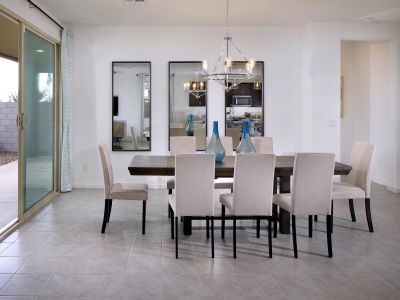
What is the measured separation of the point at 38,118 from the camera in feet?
18.2

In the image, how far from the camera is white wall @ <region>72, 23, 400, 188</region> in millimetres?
6730

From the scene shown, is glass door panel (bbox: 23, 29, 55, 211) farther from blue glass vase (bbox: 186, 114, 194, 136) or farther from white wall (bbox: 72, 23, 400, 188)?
blue glass vase (bbox: 186, 114, 194, 136)

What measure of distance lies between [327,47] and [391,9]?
1.05m

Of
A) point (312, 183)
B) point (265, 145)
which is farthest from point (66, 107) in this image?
point (312, 183)

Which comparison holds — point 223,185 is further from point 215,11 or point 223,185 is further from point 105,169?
point 215,11

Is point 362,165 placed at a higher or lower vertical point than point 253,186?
higher

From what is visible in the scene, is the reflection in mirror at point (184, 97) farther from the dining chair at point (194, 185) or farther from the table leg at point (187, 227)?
the dining chair at point (194, 185)

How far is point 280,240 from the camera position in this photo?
4219mm

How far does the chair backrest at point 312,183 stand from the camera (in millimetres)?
3664

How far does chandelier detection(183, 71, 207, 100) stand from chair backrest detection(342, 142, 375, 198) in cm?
286

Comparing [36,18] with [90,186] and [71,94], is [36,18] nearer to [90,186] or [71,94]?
[71,94]

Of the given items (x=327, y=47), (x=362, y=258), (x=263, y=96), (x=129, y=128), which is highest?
(x=327, y=47)

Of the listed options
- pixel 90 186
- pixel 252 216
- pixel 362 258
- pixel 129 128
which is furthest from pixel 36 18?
pixel 362 258

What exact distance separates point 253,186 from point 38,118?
3.15 m
